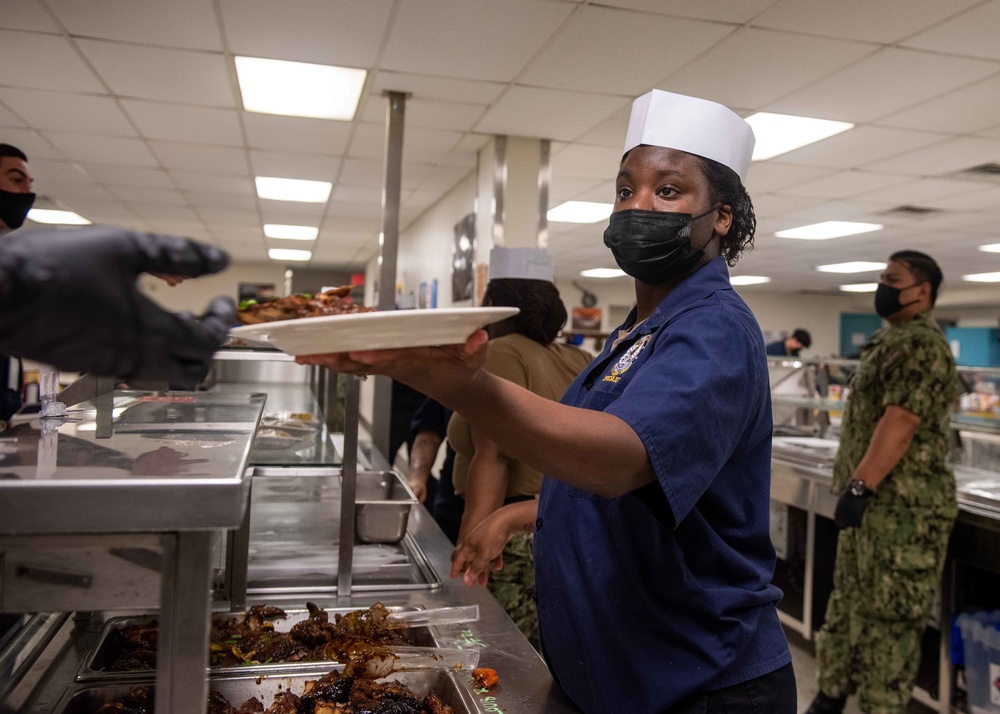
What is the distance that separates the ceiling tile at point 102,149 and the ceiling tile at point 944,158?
518 centimetres

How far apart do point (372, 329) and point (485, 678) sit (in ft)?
2.69

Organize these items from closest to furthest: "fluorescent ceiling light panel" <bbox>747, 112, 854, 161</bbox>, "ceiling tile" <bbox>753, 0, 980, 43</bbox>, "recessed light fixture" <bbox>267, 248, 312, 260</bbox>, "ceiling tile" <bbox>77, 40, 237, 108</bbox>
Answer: "ceiling tile" <bbox>753, 0, 980, 43</bbox> < "ceiling tile" <bbox>77, 40, 237, 108</bbox> < "fluorescent ceiling light panel" <bbox>747, 112, 854, 161</bbox> < "recessed light fixture" <bbox>267, 248, 312, 260</bbox>

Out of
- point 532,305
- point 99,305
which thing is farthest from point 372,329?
point 532,305

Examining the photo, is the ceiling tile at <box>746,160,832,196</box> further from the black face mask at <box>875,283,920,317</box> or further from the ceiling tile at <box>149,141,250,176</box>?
the ceiling tile at <box>149,141,250,176</box>

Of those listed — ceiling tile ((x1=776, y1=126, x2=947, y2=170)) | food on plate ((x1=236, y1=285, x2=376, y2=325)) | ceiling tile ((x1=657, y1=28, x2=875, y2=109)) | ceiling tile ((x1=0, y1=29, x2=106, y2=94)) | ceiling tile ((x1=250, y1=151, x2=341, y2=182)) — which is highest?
ceiling tile ((x1=250, y1=151, x2=341, y2=182))

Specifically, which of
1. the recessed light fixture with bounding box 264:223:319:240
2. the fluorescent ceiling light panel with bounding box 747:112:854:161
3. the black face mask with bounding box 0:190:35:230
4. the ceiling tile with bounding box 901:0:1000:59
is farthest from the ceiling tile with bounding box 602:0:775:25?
the recessed light fixture with bounding box 264:223:319:240

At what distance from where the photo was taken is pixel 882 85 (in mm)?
3568

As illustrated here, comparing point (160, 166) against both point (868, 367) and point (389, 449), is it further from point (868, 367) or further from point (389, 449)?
point (868, 367)

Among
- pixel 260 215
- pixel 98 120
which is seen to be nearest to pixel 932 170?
pixel 98 120

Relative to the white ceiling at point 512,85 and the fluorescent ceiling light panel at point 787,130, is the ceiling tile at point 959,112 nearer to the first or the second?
the white ceiling at point 512,85

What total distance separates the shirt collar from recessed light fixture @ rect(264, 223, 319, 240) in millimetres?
8434

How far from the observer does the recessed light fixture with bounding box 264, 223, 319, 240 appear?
9188 millimetres

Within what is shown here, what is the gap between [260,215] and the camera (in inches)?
330

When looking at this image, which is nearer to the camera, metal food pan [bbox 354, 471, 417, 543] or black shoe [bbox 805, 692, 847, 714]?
metal food pan [bbox 354, 471, 417, 543]
